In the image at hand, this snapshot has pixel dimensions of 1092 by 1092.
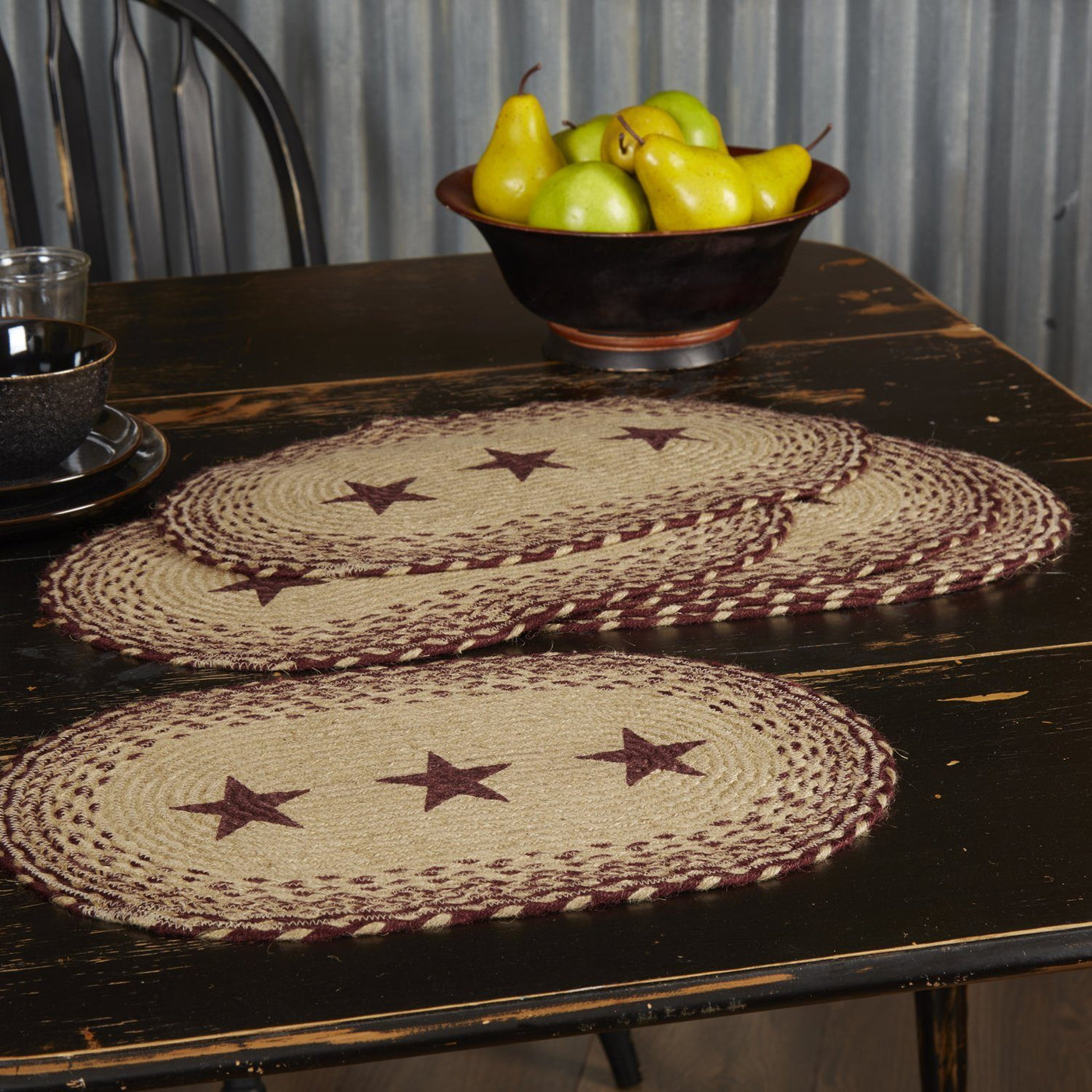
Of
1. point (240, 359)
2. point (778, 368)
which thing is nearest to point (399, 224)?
point (240, 359)

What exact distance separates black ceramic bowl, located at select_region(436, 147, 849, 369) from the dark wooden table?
0.03m

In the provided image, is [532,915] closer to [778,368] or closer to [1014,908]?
[1014,908]

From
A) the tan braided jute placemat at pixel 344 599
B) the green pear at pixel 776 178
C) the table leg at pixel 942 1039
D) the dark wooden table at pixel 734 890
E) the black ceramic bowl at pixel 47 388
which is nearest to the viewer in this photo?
the dark wooden table at pixel 734 890

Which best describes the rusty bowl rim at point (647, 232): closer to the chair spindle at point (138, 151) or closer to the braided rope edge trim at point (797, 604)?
the braided rope edge trim at point (797, 604)

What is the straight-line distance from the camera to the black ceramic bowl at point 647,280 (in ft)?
3.25

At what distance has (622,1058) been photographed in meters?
1.37

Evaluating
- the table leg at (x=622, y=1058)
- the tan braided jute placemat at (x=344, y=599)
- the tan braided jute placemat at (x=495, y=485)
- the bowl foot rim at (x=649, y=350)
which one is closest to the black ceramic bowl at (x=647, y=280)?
the bowl foot rim at (x=649, y=350)

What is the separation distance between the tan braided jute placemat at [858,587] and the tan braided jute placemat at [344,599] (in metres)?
0.01

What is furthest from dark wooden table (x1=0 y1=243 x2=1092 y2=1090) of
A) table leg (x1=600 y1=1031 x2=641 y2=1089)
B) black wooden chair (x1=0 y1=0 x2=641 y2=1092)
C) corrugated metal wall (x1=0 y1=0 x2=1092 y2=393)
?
corrugated metal wall (x1=0 y1=0 x2=1092 y2=393)

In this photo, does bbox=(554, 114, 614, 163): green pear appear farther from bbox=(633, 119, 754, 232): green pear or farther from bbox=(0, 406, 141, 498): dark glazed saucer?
bbox=(0, 406, 141, 498): dark glazed saucer

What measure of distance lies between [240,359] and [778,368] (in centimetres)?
42

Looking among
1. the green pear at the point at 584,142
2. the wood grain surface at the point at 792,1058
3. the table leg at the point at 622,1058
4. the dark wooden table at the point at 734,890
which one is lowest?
the wood grain surface at the point at 792,1058

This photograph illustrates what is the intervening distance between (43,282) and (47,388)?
290 mm

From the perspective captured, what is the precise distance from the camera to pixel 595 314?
104 cm
